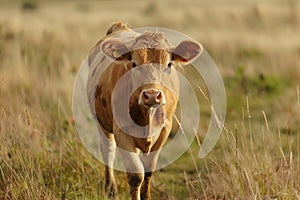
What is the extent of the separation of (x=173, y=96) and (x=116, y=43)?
646 mm

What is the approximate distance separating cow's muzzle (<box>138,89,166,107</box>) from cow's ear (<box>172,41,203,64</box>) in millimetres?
633

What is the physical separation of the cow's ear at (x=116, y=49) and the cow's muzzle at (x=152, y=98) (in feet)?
1.91

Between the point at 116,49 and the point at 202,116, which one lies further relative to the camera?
the point at 202,116

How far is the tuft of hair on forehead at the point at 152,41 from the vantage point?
16.0ft

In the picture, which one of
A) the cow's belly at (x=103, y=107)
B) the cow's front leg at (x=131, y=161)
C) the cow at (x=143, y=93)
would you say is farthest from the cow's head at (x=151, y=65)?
the cow's belly at (x=103, y=107)

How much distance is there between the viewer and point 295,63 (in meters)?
12.3

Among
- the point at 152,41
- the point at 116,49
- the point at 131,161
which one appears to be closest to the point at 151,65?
→ the point at 152,41

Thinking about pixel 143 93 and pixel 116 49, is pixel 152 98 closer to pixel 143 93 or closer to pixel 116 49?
pixel 143 93

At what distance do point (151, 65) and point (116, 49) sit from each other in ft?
1.33

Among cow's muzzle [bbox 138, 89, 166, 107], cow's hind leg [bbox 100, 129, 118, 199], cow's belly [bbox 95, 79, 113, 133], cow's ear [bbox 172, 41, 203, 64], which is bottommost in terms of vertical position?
cow's hind leg [bbox 100, 129, 118, 199]

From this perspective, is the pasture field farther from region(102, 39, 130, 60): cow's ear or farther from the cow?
region(102, 39, 130, 60): cow's ear

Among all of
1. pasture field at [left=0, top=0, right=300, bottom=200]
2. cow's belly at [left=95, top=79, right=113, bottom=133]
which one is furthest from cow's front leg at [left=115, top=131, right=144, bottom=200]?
cow's belly at [left=95, top=79, right=113, bottom=133]

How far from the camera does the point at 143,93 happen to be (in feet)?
14.8

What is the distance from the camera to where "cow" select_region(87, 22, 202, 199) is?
475cm
